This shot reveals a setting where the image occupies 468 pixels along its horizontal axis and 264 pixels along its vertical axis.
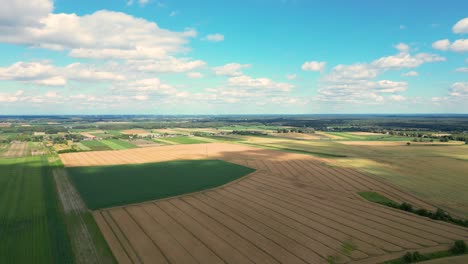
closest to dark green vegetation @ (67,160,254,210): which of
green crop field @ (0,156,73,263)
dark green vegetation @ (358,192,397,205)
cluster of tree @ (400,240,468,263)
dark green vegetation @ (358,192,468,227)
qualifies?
green crop field @ (0,156,73,263)

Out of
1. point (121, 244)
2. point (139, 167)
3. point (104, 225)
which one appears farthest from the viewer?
point (139, 167)

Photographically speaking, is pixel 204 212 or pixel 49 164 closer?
pixel 204 212

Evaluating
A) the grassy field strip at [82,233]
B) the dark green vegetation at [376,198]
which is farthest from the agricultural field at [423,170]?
the grassy field strip at [82,233]

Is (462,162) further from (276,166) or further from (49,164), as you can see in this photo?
(49,164)

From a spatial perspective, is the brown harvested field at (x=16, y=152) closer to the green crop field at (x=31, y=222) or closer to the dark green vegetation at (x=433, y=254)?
the green crop field at (x=31, y=222)

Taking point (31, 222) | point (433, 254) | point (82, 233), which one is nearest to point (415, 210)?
point (433, 254)

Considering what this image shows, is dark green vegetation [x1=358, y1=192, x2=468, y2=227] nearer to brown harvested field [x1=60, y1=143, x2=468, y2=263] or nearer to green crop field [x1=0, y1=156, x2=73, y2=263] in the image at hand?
brown harvested field [x1=60, y1=143, x2=468, y2=263]

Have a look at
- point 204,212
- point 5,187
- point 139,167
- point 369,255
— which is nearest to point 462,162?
point 369,255
